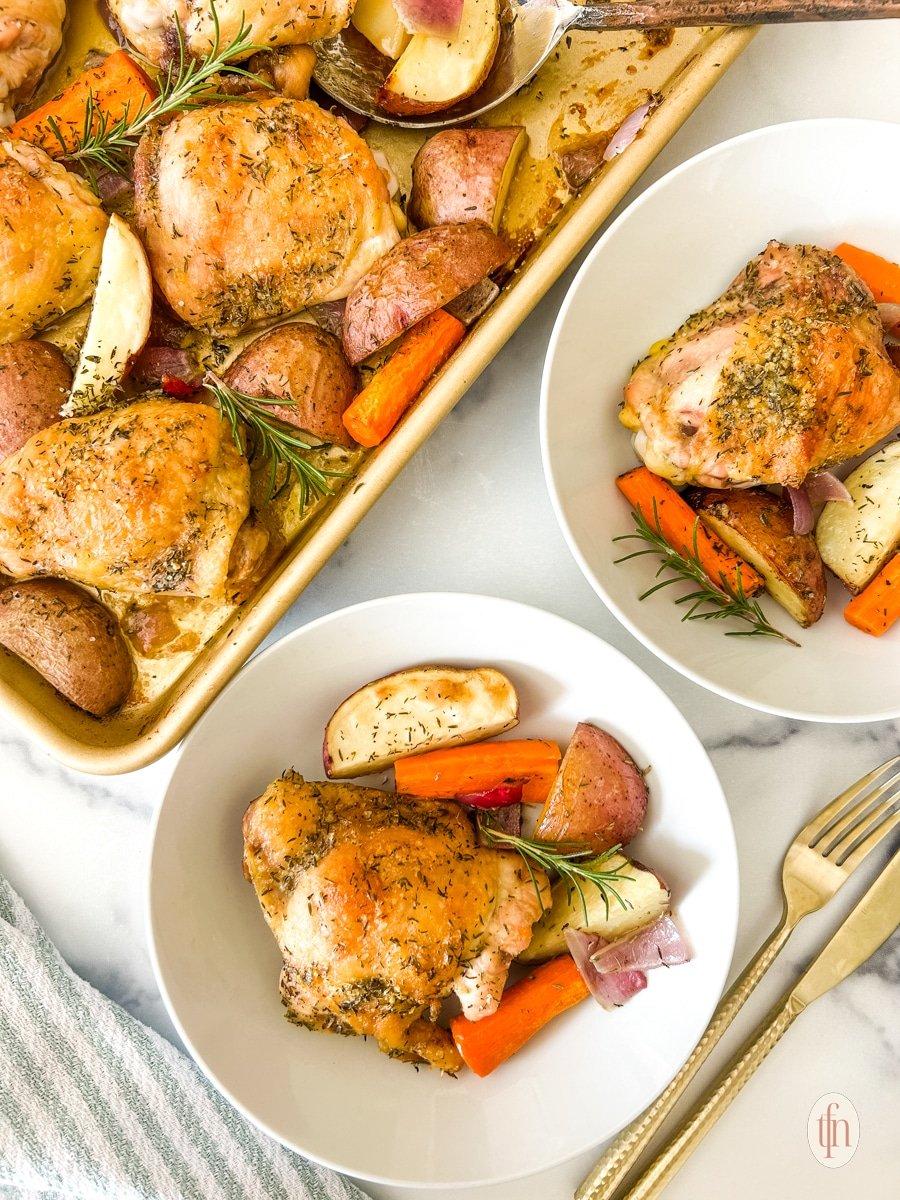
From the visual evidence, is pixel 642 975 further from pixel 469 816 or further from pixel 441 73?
pixel 441 73

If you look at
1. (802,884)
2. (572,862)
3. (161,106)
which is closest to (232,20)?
(161,106)

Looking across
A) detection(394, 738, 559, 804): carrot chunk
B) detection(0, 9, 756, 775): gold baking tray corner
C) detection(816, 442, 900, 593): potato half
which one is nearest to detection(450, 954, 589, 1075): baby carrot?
detection(394, 738, 559, 804): carrot chunk

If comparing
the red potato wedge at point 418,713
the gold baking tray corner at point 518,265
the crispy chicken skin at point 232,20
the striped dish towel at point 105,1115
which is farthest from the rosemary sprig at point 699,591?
the striped dish towel at point 105,1115

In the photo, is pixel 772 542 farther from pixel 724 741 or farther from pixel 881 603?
pixel 724 741

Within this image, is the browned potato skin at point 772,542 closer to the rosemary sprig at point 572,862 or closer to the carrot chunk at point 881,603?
the carrot chunk at point 881,603

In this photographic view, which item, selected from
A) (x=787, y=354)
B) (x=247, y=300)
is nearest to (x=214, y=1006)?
(x=247, y=300)
